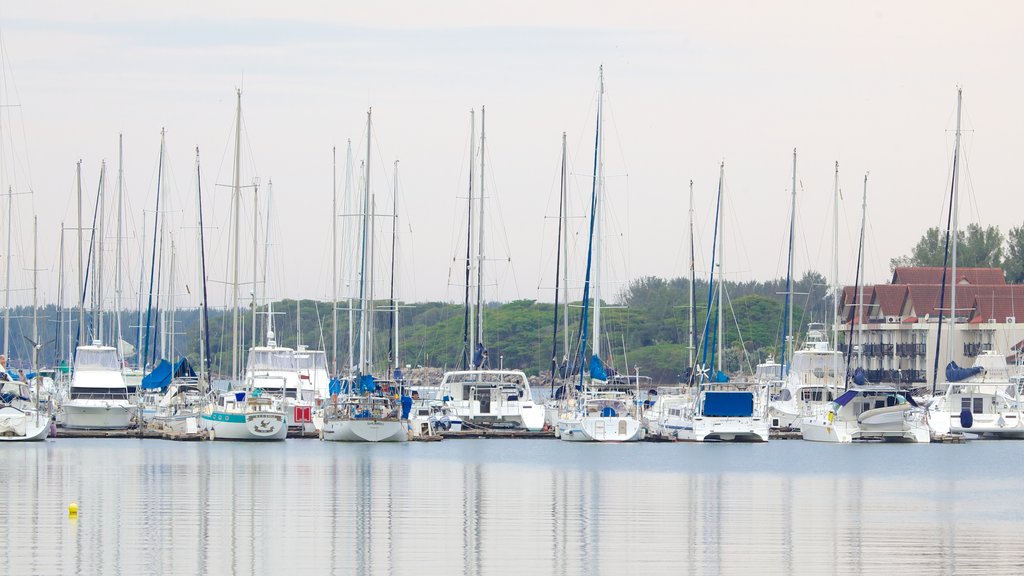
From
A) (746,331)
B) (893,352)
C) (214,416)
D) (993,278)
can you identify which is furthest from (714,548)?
(746,331)

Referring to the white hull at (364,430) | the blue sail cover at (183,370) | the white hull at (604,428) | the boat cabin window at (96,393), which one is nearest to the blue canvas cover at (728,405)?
the white hull at (604,428)

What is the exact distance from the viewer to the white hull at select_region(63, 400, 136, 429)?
71.4 metres

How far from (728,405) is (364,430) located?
1618cm

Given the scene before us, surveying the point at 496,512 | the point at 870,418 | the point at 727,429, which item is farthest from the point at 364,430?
the point at 496,512

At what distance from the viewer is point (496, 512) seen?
122 feet

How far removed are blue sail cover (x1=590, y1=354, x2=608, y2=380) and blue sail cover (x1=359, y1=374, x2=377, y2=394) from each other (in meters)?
9.74

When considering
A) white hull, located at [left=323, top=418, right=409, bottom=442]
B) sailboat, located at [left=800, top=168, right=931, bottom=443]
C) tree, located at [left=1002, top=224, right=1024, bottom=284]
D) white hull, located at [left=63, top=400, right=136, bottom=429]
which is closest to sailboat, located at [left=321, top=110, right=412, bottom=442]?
white hull, located at [left=323, top=418, right=409, bottom=442]

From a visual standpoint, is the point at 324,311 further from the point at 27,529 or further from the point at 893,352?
the point at 27,529

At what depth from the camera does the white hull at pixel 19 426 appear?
64250 millimetres

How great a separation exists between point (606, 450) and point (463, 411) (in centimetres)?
1103

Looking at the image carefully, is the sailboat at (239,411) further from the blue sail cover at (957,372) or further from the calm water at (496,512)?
the blue sail cover at (957,372)

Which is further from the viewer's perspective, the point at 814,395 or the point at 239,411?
the point at 814,395

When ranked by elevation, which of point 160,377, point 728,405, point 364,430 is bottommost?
point 364,430

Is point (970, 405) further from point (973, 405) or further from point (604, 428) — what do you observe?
point (604, 428)
